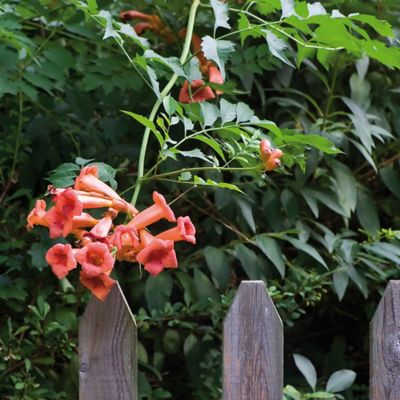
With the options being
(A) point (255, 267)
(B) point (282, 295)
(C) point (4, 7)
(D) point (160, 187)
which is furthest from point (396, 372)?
(C) point (4, 7)

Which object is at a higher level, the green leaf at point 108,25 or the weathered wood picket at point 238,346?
the green leaf at point 108,25

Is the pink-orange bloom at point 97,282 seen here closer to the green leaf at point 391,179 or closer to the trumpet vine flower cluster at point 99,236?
the trumpet vine flower cluster at point 99,236

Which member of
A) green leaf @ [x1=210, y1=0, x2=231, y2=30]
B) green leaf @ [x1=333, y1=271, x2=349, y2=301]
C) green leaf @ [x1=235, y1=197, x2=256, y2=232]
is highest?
green leaf @ [x1=210, y1=0, x2=231, y2=30]

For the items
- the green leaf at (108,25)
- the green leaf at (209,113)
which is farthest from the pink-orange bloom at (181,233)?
the green leaf at (108,25)

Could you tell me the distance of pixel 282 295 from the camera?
2037 millimetres

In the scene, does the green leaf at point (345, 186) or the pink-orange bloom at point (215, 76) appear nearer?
the pink-orange bloom at point (215, 76)

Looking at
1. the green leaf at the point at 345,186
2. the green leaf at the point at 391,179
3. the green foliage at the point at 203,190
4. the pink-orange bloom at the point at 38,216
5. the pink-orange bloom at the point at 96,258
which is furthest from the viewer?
the green leaf at the point at 391,179

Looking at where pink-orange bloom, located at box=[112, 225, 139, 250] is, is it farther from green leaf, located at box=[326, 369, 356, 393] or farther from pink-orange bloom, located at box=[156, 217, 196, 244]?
green leaf, located at box=[326, 369, 356, 393]

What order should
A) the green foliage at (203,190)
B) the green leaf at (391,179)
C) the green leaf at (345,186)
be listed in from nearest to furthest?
the green foliage at (203,190) → the green leaf at (345,186) → the green leaf at (391,179)

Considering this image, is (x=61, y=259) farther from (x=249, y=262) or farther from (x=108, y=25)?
(x=249, y=262)

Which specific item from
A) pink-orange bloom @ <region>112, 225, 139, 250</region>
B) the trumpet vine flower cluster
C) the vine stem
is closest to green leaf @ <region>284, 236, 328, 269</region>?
the vine stem

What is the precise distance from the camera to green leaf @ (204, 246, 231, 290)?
6.99 ft

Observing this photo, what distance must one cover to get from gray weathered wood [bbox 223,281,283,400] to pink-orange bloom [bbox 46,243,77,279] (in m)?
0.41

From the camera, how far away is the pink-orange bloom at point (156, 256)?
1.36 meters
